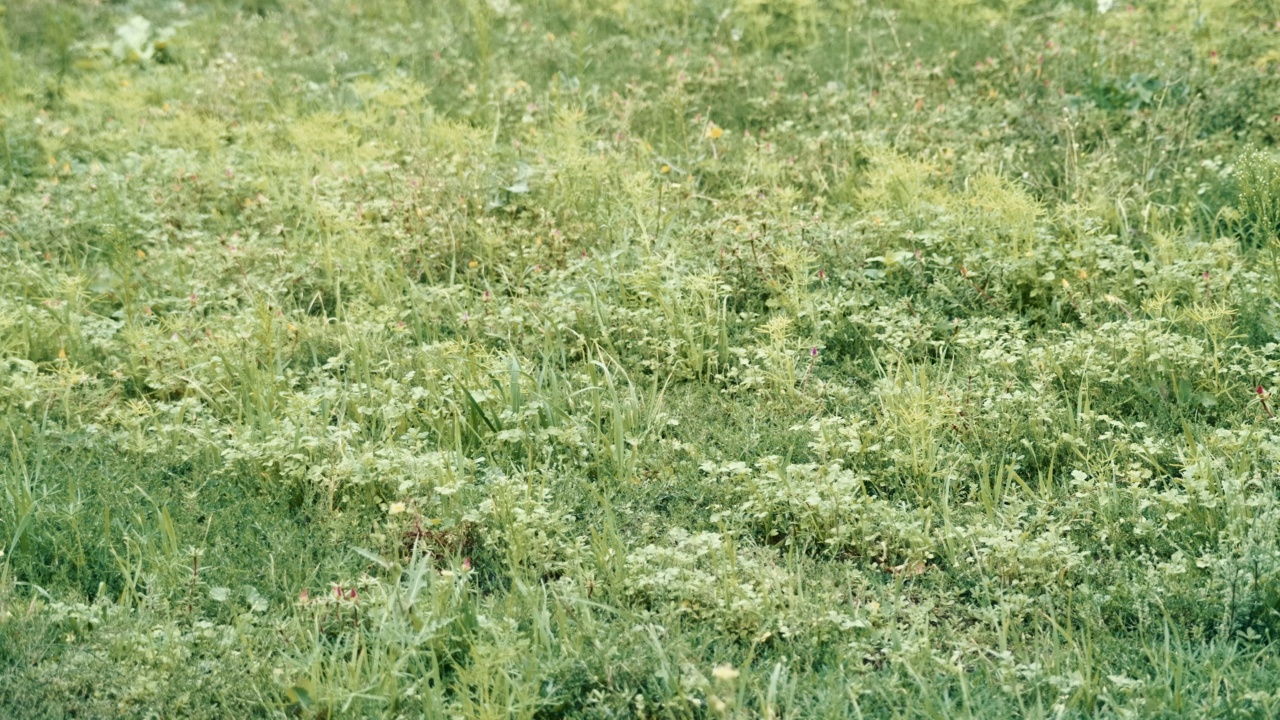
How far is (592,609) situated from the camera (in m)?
3.69

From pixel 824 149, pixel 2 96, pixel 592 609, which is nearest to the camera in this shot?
pixel 592 609

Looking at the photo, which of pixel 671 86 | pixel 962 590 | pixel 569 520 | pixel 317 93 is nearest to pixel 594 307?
pixel 569 520

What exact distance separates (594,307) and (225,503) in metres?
1.64

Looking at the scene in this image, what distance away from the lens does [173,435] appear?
14.9ft

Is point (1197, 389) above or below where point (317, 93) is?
below

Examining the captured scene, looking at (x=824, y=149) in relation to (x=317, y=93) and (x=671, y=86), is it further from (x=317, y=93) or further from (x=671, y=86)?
(x=317, y=93)

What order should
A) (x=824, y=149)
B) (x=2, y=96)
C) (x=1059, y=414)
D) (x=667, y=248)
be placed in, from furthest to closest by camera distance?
(x=2, y=96) → (x=824, y=149) → (x=667, y=248) → (x=1059, y=414)

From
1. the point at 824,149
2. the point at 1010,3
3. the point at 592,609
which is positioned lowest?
the point at 592,609

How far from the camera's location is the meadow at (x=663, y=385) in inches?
136

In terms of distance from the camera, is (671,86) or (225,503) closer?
(225,503)

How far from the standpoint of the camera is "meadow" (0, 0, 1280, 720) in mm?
3449

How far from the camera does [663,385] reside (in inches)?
193

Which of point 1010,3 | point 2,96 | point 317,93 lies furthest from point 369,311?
point 1010,3

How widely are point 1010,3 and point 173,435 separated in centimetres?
569
